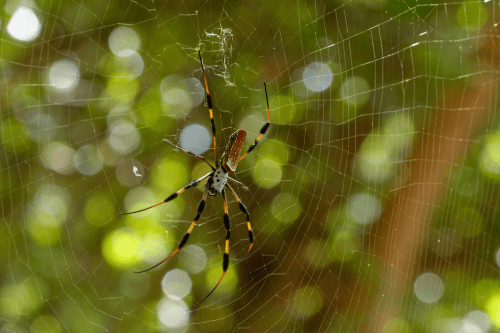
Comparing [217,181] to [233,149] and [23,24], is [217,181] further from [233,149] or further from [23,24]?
[23,24]

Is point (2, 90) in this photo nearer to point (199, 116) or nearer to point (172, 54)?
point (172, 54)

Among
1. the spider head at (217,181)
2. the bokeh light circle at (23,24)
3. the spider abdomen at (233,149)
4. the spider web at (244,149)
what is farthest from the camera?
the spider web at (244,149)

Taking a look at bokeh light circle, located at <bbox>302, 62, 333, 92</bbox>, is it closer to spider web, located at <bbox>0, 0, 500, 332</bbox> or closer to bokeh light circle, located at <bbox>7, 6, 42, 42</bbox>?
spider web, located at <bbox>0, 0, 500, 332</bbox>

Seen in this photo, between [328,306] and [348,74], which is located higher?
[348,74]

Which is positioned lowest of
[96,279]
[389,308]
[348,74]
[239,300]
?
[389,308]

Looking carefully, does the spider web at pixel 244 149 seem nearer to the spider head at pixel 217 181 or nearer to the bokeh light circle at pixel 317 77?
the bokeh light circle at pixel 317 77

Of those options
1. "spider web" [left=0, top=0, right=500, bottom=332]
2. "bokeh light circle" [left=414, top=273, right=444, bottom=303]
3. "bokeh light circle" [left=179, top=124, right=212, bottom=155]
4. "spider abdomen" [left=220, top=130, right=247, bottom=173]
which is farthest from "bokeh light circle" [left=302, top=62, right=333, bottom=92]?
"bokeh light circle" [left=414, top=273, right=444, bottom=303]

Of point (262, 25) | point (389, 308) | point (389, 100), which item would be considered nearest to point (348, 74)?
point (389, 100)

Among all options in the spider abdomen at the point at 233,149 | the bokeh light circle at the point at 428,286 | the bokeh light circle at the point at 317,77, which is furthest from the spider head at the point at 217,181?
the bokeh light circle at the point at 428,286

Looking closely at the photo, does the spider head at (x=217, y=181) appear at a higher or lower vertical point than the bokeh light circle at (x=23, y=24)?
lower
